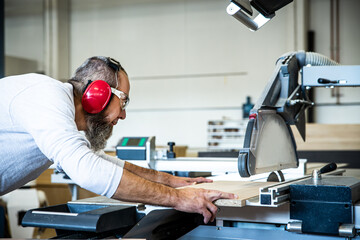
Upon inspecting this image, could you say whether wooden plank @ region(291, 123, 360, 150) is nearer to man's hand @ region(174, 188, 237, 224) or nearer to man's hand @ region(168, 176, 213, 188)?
man's hand @ region(168, 176, 213, 188)

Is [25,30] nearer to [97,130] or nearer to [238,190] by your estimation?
[97,130]

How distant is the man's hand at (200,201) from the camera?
1.16m

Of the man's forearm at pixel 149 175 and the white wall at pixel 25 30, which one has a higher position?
the white wall at pixel 25 30

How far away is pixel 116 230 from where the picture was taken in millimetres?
1227

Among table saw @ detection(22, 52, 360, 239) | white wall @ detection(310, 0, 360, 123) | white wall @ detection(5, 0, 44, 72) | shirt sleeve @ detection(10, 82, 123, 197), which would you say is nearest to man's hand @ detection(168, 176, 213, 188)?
table saw @ detection(22, 52, 360, 239)

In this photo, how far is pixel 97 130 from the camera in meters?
1.53

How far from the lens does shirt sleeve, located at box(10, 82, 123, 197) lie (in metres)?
1.08

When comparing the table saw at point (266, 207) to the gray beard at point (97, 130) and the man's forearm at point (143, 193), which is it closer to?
the man's forearm at point (143, 193)

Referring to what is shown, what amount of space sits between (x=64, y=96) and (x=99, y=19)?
17.5 ft

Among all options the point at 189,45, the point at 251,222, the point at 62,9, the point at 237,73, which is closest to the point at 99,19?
the point at 62,9

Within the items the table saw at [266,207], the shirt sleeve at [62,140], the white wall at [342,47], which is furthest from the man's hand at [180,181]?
the white wall at [342,47]

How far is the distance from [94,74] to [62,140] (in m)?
0.43

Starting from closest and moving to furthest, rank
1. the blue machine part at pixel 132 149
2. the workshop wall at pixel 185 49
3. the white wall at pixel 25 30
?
the blue machine part at pixel 132 149 < the workshop wall at pixel 185 49 < the white wall at pixel 25 30

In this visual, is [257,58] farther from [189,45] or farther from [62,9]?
[62,9]
